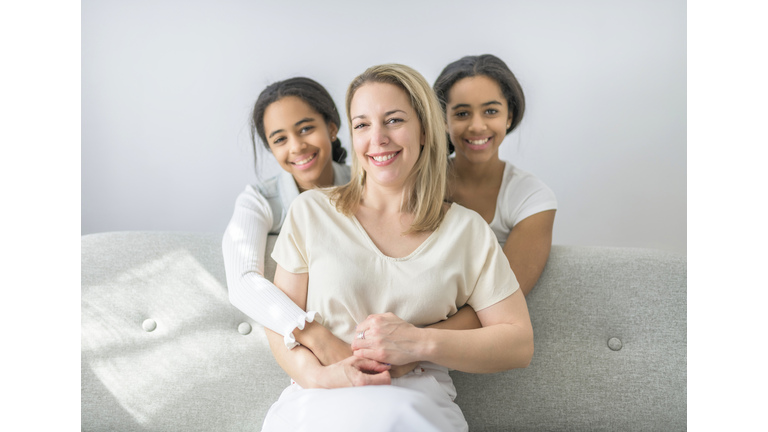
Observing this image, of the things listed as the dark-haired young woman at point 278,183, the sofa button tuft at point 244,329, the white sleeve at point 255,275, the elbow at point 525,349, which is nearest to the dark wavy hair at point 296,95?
the dark-haired young woman at point 278,183

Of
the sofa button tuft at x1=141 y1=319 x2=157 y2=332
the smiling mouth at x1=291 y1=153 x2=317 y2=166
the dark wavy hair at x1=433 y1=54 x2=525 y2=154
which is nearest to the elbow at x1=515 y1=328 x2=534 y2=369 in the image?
the dark wavy hair at x1=433 y1=54 x2=525 y2=154

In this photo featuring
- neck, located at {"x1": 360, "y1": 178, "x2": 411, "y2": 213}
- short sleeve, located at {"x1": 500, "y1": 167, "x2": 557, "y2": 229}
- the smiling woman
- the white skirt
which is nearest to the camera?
the white skirt

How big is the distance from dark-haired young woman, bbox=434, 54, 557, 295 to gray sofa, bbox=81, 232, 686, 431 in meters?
0.16

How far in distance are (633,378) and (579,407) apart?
19 centimetres

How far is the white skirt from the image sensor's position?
1.08 meters

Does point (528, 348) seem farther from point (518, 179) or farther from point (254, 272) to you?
point (254, 272)

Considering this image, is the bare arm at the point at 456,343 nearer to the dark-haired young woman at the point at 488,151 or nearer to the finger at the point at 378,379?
the finger at the point at 378,379

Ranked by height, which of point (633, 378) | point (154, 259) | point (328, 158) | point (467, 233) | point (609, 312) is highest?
point (328, 158)

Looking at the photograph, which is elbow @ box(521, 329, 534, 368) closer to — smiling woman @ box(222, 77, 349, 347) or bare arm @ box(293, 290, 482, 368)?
bare arm @ box(293, 290, 482, 368)

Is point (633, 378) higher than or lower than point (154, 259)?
lower
